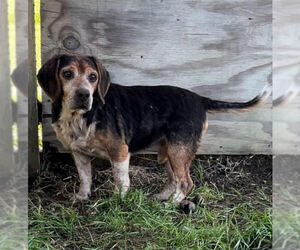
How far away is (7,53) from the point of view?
1.68 metres

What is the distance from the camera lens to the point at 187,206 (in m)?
3.12

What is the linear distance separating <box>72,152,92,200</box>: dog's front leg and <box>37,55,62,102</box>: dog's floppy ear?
0.45m

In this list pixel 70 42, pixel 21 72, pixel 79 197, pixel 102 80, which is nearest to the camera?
pixel 21 72

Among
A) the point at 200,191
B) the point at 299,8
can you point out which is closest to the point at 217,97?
the point at 200,191

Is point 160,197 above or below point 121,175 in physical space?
below

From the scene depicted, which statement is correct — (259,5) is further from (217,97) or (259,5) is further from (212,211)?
(212,211)

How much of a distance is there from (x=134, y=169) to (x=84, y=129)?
2.51 feet

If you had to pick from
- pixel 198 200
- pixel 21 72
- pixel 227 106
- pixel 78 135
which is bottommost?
pixel 198 200

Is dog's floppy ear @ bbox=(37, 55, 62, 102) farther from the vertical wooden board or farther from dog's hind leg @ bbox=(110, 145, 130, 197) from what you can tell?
the vertical wooden board

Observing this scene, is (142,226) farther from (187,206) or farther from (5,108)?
(5,108)

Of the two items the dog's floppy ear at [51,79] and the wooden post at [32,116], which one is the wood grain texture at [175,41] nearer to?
the wooden post at [32,116]

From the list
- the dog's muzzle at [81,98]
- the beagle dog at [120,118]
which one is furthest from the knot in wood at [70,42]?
the dog's muzzle at [81,98]

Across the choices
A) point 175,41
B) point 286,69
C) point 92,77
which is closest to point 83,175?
point 92,77

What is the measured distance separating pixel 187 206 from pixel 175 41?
3.37 feet
